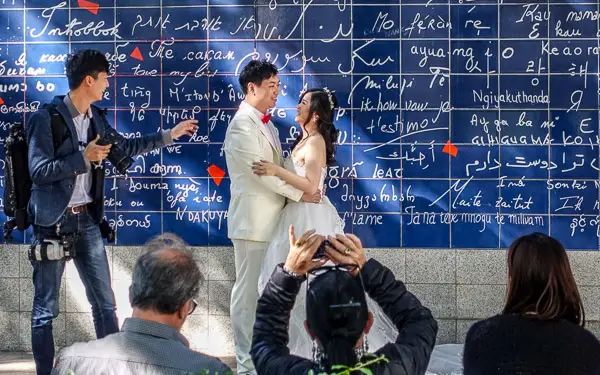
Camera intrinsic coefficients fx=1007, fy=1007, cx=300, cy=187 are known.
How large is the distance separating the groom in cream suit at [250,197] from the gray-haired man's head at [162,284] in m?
2.80

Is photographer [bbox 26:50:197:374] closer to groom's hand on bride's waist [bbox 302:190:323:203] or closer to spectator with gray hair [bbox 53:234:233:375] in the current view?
groom's hand on bride's waist [bbox 302:190:323:203]

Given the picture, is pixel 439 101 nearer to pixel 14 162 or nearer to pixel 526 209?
pixel 526 209

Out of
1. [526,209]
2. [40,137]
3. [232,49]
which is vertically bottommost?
[526,209]

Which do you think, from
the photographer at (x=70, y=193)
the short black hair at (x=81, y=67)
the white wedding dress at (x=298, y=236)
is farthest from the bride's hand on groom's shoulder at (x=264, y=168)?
the short black hair at (x=81, y=67)

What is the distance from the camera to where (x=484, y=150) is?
6.91 metres

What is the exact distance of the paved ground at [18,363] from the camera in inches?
262

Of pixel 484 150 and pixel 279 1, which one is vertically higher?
pixel 279 1

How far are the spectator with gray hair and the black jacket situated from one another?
0.49 ft

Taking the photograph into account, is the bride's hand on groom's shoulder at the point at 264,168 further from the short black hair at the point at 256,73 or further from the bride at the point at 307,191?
the short black hair at the point at 256,73

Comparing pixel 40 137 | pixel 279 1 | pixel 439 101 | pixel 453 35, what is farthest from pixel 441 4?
pixel 40 137

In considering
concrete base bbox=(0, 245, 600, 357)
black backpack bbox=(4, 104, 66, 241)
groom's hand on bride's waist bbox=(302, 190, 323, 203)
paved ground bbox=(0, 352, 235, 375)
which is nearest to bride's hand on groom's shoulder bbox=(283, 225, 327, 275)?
black backpack bbox=(4, 104, 66, 241)

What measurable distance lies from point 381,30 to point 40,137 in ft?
8.66

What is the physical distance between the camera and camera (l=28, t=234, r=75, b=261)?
534 centimetres

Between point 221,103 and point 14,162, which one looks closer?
point 14,162
